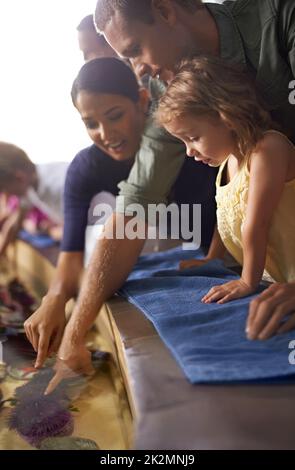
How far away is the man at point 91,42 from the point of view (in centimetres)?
63

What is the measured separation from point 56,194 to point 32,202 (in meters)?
0.06

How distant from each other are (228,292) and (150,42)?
0.31 meters

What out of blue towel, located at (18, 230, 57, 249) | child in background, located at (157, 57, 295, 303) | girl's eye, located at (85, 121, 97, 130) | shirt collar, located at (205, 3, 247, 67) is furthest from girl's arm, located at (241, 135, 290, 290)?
blue towel, located at (18, 230, 57, 249)

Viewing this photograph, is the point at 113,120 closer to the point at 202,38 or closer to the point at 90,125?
the point at 90,125

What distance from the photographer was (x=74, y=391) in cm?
59

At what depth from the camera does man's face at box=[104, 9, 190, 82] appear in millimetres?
598

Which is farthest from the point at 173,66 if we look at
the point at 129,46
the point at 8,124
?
the point at 8,124

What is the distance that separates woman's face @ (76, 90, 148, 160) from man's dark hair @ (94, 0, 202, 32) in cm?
9

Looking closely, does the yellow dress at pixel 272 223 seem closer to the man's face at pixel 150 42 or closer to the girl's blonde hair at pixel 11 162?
the man's face at pixel 150 42

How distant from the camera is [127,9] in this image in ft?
1.93

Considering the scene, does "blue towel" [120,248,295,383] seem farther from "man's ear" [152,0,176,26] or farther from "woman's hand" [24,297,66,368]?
"man's ear" [152,0,176,26]

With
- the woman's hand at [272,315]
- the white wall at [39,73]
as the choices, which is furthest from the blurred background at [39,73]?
the woman's hand at [272,315]
